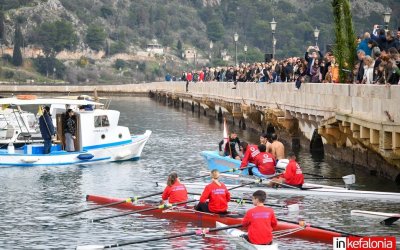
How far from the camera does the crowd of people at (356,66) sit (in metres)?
40.9

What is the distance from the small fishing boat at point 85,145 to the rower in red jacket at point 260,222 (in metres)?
26.9

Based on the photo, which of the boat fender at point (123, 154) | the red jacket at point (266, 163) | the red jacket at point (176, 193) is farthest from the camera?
the boat fender at point (123, 154)

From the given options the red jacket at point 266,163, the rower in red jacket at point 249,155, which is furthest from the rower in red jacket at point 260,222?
the rower in red jacket at point 249,155

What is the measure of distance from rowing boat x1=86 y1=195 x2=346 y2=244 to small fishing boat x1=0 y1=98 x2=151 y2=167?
14.2 m

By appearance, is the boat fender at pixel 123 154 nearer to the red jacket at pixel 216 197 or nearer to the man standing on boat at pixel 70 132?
the man standing on boat at pixel 70 132

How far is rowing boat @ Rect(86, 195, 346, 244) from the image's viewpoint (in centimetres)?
3147

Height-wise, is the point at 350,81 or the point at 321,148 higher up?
the point at 350,81

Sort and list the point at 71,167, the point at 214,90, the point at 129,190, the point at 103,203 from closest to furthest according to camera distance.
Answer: the point at 103,203 → the point at 129,190 → the point at 71,167 → the point at 214,90

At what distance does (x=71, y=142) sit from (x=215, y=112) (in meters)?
47.4

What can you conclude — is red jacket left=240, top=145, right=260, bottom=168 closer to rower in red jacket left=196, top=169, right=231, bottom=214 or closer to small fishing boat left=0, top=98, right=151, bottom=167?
rower in red jacket left=196, top=169, right=231, bottom=214

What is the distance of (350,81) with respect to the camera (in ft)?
164

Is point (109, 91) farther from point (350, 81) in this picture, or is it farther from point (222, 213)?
point (222, 213)

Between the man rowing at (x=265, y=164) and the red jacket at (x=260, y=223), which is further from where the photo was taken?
the man rowing at (x=265, y=164)

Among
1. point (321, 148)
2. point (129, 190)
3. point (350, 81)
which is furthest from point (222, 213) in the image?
point (321, 148)
